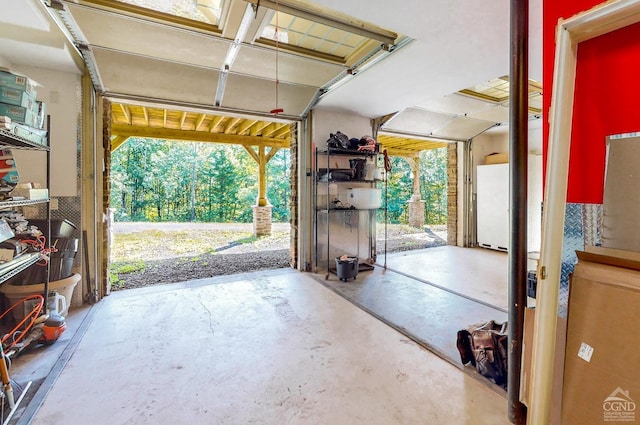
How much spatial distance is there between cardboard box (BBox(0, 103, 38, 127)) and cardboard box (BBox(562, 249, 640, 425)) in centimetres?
334

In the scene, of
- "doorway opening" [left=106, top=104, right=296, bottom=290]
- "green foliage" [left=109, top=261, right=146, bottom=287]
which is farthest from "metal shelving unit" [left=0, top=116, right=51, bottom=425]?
"green foliage" [left=109, top=261, right=146, bottom=287]

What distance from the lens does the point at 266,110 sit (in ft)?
12.9

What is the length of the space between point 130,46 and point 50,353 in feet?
8.66

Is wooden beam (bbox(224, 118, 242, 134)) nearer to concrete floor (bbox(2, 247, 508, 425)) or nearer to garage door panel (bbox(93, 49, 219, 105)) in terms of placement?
garage door panel (bbox(93, 49, 219, 105))

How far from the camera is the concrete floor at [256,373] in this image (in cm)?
155

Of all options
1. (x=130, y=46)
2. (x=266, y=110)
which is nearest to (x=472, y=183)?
(x=266, y=110)

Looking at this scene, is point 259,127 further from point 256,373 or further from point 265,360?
point 256,373

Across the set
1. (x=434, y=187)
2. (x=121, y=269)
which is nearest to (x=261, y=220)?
(x=121, y=269)

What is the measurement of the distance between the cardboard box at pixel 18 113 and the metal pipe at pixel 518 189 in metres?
3.07

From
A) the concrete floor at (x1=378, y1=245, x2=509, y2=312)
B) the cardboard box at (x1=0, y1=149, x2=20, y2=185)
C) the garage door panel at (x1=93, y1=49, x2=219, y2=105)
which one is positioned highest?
the garage door panel at (x1=93, y1=49, x2=219, y2=105)

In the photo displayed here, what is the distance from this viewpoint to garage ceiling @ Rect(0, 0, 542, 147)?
205 centimetres

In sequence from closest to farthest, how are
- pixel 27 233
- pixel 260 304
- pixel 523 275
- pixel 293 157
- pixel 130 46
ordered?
pixel 523 275, pixel 27 233, pixel 130 46, pixel 260 304, pixel 293 157

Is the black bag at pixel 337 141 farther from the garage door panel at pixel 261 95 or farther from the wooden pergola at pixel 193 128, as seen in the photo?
the wooden pergola at pixel 193 128

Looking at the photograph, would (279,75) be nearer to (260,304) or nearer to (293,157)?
(293,157)
